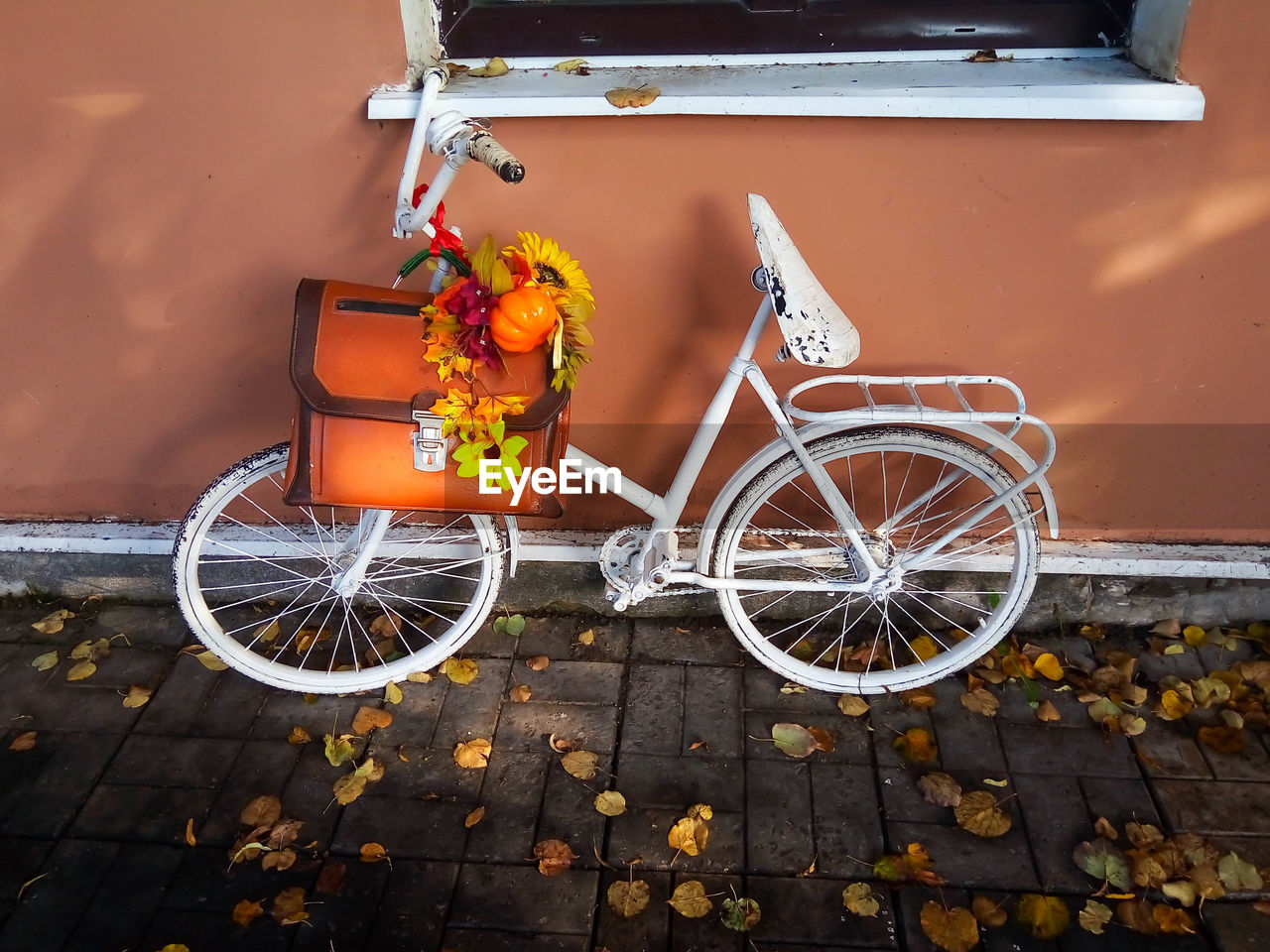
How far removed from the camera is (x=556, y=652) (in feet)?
10.2

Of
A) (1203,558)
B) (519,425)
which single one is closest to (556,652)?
(519,425)

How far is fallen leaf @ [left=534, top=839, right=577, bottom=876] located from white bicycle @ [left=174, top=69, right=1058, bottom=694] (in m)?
0.73

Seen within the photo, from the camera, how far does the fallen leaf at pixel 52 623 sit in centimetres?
323

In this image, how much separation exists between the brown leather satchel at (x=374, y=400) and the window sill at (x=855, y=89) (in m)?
0.59

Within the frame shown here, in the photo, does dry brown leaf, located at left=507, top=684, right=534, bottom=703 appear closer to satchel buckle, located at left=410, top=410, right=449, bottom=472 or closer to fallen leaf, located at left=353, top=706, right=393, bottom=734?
fallen leaf, located at left=353, top=706, right=393, bottom=734

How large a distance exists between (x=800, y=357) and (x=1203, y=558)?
1.76 m

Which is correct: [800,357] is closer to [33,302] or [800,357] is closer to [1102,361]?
[1102,361]

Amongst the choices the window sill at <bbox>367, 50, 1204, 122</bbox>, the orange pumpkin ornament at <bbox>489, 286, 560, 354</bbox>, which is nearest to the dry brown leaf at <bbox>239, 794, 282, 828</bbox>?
the orange pumpkin ornament at <bbox>489, 286, 560, 354</bbox>

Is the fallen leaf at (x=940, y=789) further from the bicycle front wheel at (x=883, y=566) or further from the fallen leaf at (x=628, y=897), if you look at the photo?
the fallen leaf at (x=628, y=897)

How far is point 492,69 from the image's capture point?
244 cm

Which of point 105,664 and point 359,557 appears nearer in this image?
point 359,557

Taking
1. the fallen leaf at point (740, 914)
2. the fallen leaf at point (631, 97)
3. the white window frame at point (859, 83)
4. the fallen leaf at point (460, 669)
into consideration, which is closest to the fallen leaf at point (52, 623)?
the fallen leaf at point (460, 669)

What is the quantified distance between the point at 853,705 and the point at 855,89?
184 centimetres

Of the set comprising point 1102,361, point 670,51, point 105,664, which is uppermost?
point 670,51
